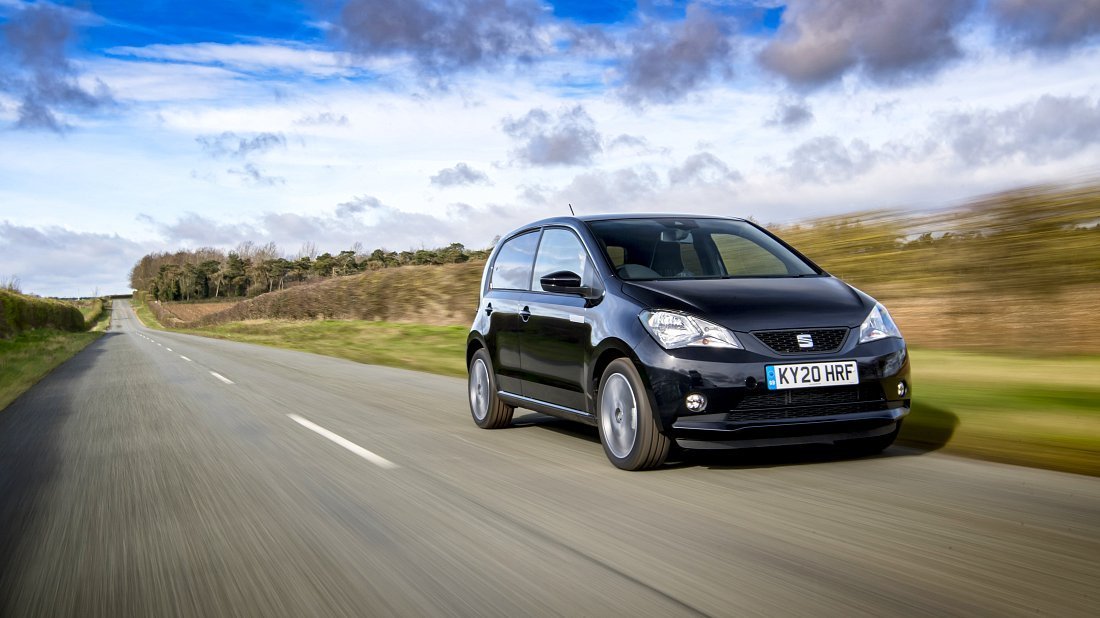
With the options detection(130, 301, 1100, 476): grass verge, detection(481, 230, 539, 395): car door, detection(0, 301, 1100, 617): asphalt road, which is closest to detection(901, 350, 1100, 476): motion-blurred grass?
detection(130, 301, 1100, 476): grass verge

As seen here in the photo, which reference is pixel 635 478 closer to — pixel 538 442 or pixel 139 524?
pixel 538 442

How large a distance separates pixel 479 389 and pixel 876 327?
3.88m

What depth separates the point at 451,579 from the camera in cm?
382

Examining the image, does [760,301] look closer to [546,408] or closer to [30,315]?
[546,408]

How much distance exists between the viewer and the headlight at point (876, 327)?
5.84 metres

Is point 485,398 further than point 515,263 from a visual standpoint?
Yes

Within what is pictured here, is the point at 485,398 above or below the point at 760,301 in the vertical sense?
below

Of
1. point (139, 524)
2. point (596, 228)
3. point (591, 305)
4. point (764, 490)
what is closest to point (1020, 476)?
point (764, 490)

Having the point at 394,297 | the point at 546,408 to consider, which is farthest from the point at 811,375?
the point at 394,297

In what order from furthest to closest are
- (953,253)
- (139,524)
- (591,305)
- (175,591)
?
(953,253)
(591,305)
(139,524)
(175,591)

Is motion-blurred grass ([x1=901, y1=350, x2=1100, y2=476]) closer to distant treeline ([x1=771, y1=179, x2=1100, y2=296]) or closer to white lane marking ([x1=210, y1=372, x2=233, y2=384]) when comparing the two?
distant treeline ([x1=771, y1=179, x2=1100, y2=296])

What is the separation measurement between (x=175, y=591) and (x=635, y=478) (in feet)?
9.42

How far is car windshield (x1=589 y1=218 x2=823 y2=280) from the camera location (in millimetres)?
6828

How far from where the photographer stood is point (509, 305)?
809cm
